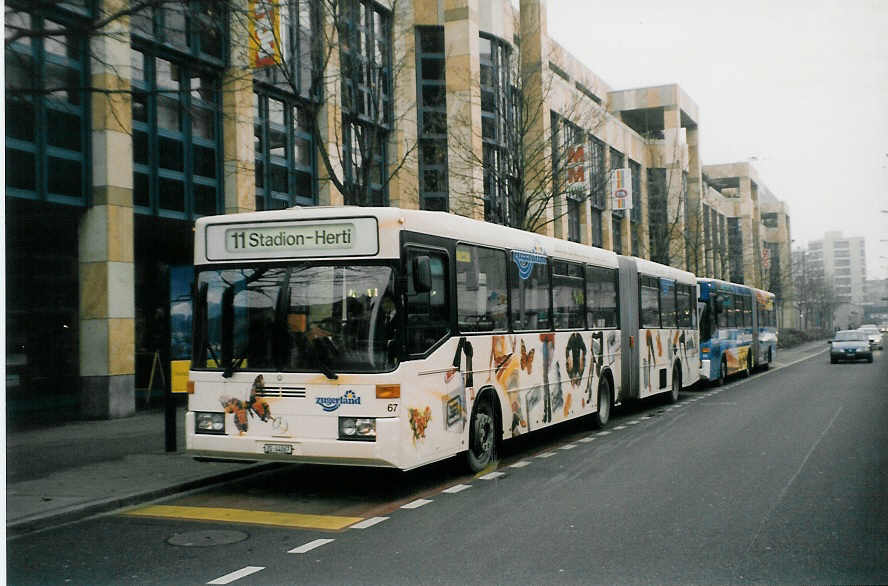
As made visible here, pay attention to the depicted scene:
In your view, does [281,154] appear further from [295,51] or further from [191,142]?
[295,51]

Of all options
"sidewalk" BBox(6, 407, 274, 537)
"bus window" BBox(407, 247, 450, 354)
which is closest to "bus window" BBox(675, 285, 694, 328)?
"sidewalk" BBox(6, 407, 274, 537)

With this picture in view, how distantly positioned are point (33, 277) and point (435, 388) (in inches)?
443

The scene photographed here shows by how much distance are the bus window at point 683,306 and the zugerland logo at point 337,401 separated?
13860mm

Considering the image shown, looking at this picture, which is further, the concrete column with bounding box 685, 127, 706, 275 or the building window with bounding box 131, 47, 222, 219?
the concrete column with bounding box 685, 127, 706, 275

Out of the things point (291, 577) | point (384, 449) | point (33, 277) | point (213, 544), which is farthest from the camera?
point (33, 277)

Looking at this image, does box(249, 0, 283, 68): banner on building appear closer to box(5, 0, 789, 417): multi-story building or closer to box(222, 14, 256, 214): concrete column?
box(5, 0, 789, 417): multi-story building

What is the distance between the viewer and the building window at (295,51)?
15929 millimetres

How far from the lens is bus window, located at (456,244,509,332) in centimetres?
1065

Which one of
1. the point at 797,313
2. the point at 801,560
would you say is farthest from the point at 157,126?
the point at 797,313

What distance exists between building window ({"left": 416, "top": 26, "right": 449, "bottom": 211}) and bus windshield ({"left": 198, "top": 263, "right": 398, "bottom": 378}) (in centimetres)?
1289

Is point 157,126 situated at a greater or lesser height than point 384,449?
greater

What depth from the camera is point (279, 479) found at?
36.4ft

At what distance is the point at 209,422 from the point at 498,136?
16.0 m

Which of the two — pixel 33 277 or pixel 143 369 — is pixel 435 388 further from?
pixel 143 369
